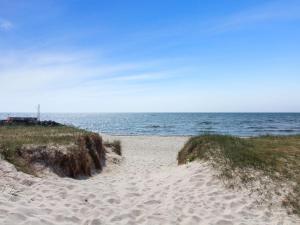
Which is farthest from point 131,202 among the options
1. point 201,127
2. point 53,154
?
point 201,127

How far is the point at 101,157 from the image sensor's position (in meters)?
17.4

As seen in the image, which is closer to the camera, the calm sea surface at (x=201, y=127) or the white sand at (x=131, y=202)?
the white sand at (x=131, y=202)

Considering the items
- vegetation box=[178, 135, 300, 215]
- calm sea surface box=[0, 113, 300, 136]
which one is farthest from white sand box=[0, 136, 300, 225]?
calm sea surface box=[0, 113, 300, 136]

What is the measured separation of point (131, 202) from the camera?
9.89 metres

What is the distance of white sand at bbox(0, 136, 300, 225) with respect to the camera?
8.16 metres

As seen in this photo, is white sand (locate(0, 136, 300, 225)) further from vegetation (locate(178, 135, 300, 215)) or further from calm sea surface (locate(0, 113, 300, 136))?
calm sea surface (locate(0, 113, 300, 136))

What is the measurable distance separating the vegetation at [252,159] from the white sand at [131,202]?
528 millimetres

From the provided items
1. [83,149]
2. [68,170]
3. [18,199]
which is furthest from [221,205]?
[83,149]

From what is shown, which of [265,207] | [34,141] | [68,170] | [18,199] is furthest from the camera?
[34,141]

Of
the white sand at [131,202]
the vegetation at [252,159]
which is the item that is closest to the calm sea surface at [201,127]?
the vegetation at [252,159]

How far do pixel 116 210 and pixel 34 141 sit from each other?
20.1 feet

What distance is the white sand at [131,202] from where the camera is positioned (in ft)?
26.8

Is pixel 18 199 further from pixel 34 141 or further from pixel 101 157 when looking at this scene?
pixel 101 157

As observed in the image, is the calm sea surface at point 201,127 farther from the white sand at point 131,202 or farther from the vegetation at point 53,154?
the white sand at point 131,202
